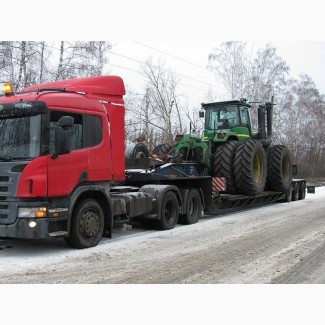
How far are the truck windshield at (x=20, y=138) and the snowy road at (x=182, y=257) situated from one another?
1.71m

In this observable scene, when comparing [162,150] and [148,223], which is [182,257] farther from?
[162,150]

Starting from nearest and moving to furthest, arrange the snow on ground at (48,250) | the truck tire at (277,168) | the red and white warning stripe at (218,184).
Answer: the snow on ground at (48,250)
the red and white warning stripe at (218,184)
the truck tire at (277,168)

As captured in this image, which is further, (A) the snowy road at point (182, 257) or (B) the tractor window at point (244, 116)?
(B) the tractor window at point (244, 116)

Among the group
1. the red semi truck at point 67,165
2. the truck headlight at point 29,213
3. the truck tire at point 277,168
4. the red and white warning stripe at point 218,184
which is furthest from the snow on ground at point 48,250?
the truck tire at point 277,168

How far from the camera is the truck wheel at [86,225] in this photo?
288 inches

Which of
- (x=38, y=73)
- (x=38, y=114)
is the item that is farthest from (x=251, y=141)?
(x=38, y=73)

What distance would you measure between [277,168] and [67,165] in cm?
964

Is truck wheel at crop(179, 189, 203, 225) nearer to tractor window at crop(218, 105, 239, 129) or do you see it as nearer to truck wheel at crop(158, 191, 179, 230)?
truck wheel at crop(158, 191, 179, 230)

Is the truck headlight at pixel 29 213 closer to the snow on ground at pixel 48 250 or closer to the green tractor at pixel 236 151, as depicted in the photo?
the snow on ground at pixel 48 250

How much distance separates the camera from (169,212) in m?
10.3

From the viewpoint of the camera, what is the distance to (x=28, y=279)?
565cm

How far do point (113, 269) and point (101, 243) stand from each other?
2007 millimetres

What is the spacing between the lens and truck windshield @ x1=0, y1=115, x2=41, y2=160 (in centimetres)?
683
